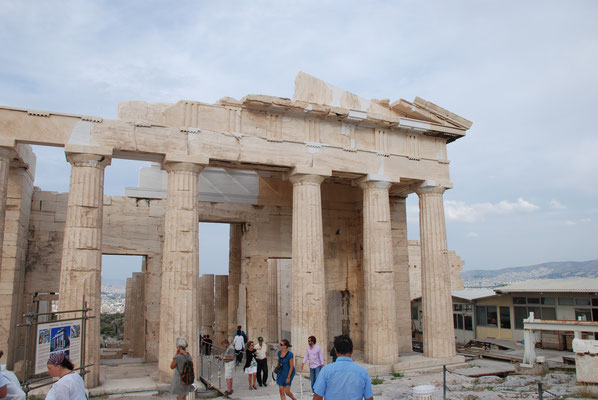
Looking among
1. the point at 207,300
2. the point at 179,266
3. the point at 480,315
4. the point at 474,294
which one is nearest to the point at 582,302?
the point at 480,315

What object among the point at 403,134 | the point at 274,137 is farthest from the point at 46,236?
the point at 403,134

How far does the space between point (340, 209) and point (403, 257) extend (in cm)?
330

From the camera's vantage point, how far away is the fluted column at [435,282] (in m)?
16.8

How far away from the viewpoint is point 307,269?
49.1 ft

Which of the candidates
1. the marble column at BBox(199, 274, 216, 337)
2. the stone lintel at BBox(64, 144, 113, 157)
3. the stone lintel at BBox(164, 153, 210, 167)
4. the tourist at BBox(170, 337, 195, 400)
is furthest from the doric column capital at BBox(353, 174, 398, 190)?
the marble column at BBox(199, 274, 216, 337)

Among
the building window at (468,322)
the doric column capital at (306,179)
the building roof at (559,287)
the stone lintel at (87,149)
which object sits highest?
the stone lintel at (87,149)

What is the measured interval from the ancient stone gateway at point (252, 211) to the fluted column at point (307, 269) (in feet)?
0.13

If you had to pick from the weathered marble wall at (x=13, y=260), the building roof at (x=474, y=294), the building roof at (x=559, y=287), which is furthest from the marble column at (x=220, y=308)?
the building roof at (x=559, y=287)

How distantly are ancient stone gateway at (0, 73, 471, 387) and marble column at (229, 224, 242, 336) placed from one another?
0.20ft

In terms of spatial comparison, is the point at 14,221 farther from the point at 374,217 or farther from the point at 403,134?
the point at 403,134

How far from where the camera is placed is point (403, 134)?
17531 millimetres

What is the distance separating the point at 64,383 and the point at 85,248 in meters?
8.11

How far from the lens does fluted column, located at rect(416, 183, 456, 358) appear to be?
16750mm

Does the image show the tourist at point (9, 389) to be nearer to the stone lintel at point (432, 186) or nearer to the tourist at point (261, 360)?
the tourist at point (261, 360)
